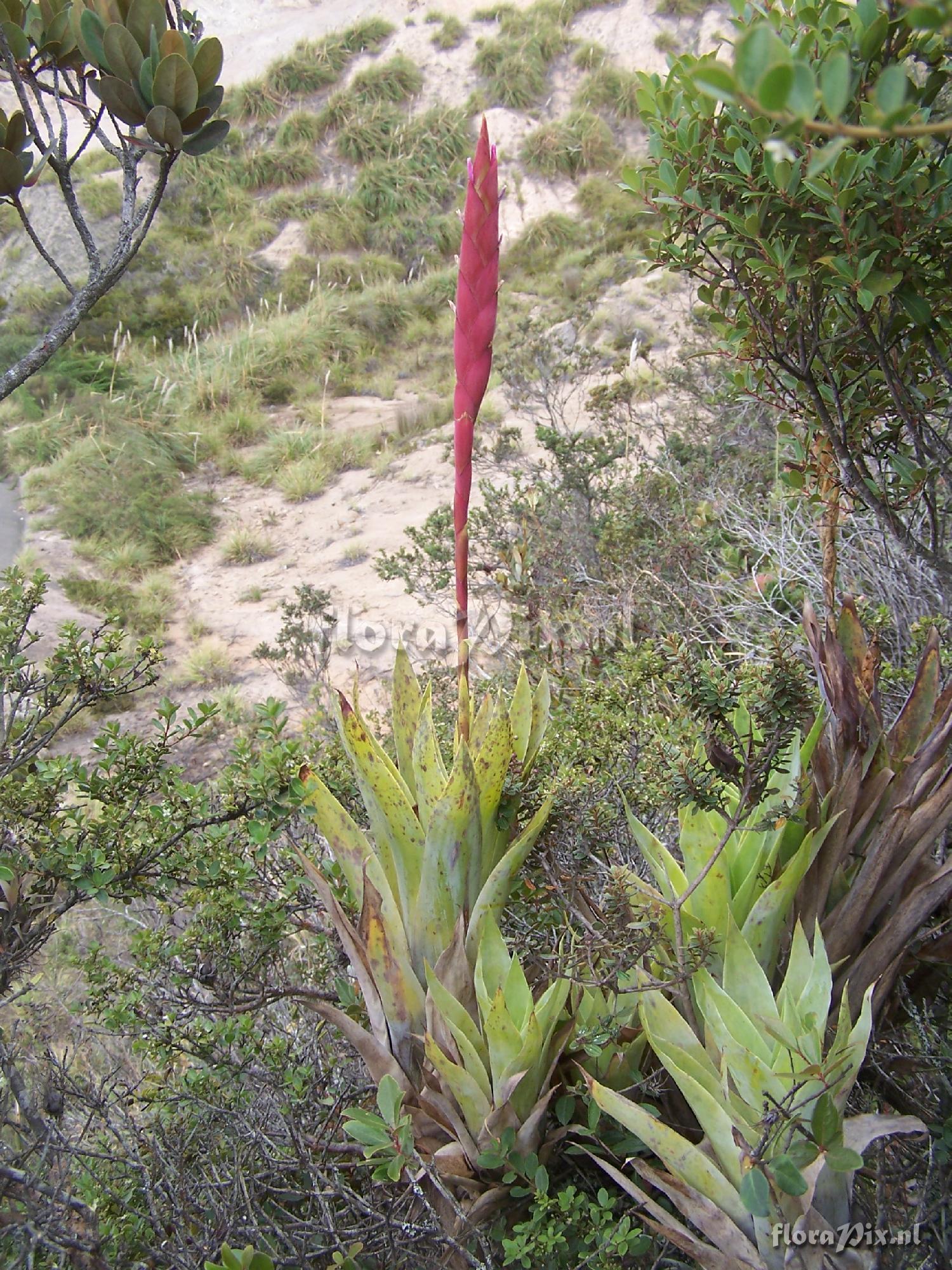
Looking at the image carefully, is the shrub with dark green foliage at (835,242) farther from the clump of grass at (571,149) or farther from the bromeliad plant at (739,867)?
the clump of grass at (571,149)

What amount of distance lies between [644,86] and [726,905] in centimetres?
186

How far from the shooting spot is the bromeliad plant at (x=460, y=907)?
1489 mm

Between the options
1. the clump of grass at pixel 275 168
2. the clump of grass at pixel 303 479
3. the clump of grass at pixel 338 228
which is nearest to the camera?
the clump of grass at pixel 303 479

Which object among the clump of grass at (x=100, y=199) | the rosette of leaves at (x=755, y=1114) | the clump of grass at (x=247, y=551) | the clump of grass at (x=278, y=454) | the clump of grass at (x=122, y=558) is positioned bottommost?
the rosette of leaves at (x=755, y=1114)

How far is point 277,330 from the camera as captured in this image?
12609 millimetres

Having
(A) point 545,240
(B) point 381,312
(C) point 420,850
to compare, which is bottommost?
(C) point 420,850

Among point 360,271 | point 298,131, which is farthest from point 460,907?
point 298,131

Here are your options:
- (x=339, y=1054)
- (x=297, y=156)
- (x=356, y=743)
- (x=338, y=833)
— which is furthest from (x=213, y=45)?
(x=297, y=156)

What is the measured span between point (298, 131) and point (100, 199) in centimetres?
425

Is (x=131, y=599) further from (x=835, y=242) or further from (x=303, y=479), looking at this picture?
(x=835, y=242)

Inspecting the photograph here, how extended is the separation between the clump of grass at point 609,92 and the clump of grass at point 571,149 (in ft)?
1.53

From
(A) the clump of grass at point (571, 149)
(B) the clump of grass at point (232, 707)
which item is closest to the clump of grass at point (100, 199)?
(A) the clump of grass at point (571, 149)

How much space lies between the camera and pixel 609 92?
15.8 m

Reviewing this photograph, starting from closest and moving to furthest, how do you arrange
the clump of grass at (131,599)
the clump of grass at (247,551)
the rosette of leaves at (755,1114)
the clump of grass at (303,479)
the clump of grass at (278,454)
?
the rosette of leaves at (755,1114), the clump of grass at (131,599), the clump of grass at (247,551), the clump of grass at (303,479), the clump of grass at (278,454)
